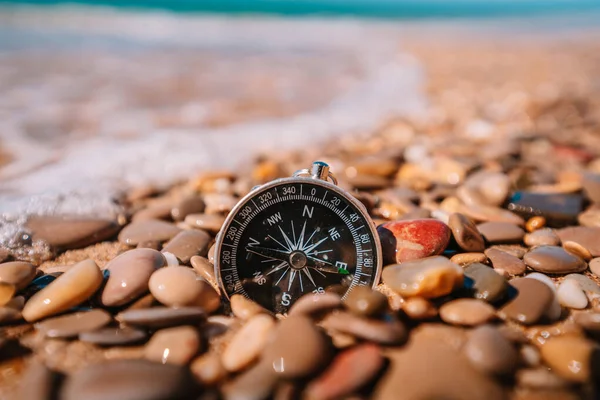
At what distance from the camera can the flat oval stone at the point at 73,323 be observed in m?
2.31

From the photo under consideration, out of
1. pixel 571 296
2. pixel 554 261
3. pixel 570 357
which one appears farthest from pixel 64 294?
pixel 554 261

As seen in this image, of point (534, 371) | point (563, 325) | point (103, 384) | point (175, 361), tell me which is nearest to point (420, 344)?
point (534, 371)

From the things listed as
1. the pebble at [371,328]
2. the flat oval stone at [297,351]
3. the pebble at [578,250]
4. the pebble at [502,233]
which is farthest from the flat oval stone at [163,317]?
the pebble at [578,250]

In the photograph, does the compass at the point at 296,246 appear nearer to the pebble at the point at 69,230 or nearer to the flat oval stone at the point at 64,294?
the flat oval stone at the point at 64,294

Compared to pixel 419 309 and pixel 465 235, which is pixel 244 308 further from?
pixel 465 235

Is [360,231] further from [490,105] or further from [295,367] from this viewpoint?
[490,105]

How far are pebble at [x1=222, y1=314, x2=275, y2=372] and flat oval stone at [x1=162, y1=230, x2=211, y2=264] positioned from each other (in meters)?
0.95

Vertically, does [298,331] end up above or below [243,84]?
above

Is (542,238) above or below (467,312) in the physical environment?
below

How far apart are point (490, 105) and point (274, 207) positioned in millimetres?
7454

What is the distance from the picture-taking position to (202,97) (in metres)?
9.05

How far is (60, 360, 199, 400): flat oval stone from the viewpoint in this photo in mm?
1838

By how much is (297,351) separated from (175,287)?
2.69 ft

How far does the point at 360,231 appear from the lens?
261 centimetres
